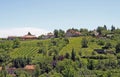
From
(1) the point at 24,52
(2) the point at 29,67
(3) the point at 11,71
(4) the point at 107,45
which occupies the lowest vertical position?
(3) the point at 11,71

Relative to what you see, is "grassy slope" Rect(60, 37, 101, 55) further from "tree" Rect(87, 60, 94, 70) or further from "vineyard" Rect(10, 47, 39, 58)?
"tree" Rect(87, 60, 94, 70)

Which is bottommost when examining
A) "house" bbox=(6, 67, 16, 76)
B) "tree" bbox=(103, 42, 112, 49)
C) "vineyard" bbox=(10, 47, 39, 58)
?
"house" bbox=(6, 67, 16, 76)

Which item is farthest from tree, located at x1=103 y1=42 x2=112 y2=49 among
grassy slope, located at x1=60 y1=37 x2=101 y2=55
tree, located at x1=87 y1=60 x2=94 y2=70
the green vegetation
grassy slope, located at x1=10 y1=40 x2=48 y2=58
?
grassy slope, located at x1=10 y1=40 x2=48 y2=58

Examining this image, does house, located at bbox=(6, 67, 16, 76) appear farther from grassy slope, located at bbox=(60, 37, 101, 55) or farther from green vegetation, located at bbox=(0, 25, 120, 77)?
grassy slope, located at bbox=(60, 37, 101, 55)

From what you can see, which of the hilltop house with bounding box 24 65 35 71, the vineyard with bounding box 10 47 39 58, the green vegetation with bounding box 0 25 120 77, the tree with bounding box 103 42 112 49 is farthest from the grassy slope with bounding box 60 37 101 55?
the hilltop house with bounding box 24 65 35 71

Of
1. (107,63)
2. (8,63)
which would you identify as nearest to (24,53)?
(8,63)

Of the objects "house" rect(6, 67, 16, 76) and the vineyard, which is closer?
"house" rect(6, 67, 16, 76)

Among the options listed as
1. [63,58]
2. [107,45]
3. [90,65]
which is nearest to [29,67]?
[63,58]

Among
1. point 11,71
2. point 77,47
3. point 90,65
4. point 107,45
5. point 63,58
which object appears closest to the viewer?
point 90,65

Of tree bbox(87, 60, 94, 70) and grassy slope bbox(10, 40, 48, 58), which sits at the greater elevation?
grassy slope bbox(10, 40, 48, 58)

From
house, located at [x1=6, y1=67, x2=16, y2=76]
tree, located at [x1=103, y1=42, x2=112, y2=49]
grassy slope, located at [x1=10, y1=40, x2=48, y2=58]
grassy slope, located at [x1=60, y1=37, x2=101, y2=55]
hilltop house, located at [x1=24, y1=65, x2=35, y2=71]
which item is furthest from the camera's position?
grassy slope, located at [x1=10, y1=40, x2=48, y2=58]

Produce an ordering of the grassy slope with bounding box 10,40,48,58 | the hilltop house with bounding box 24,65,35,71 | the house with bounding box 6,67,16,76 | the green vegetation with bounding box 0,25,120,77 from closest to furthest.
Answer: the green vegetation with bounding box 0,25,120,77, the house with bounding box 6,67,16,76, the hilltop house with bounding box 24,65,35,71, the grassy slope with bounding box 10,40,48,58

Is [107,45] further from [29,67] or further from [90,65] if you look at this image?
[29,67]

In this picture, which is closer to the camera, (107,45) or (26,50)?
(107,45)
